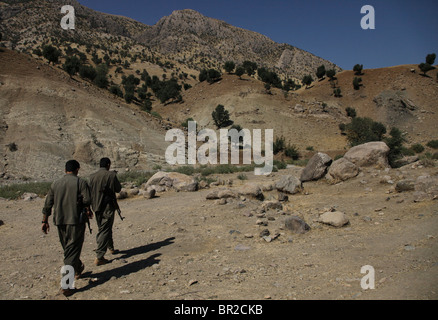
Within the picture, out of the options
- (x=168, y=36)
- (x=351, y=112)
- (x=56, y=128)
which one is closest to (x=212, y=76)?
(x=351, y=112)

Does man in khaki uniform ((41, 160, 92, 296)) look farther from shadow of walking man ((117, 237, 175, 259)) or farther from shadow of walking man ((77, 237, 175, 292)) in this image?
shadow of walking man ((117, 237, 175, 259))

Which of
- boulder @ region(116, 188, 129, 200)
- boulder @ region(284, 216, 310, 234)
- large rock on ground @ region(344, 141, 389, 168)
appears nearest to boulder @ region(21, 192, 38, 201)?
boulder @ region(116, 188, 129, 200)

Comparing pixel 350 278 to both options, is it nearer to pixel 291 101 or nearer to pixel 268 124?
pixel 268 124

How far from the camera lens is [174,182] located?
1316 cm

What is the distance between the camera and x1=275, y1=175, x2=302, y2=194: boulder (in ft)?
33.1

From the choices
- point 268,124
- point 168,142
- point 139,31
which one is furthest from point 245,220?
point 139,31

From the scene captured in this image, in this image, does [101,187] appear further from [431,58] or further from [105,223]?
[431,58]

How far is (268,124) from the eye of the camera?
3291 cm

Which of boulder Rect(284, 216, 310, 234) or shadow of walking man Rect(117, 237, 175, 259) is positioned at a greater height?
boulder Rect(284, 216, 310, 234)

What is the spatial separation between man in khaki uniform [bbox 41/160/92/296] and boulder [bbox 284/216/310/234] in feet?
13.8

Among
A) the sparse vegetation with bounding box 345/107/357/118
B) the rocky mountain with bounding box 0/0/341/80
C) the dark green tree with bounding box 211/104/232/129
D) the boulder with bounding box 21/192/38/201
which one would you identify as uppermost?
the rocky mountain with bounding box 0/0/341/80

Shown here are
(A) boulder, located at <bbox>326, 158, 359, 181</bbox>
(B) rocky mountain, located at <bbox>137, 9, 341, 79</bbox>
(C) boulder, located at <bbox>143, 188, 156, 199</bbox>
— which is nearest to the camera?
(A) boulder, located at <bbox>326, 158, 359, 181</bbox>

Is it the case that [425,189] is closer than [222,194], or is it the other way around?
[425,189]

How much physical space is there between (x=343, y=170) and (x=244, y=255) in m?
6.65
